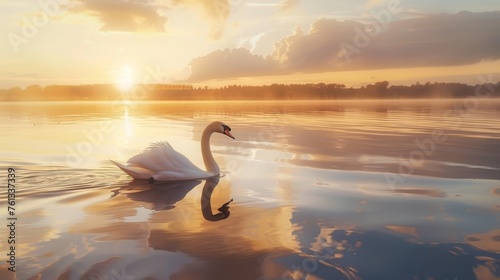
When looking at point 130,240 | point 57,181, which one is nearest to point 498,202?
point 130,240

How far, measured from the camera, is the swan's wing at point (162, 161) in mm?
12305

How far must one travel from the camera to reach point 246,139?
22344 millimetres

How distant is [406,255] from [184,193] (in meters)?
5.73

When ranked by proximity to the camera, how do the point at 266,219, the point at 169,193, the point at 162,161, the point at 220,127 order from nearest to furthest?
the point at 266,219, the point at 169,193, the point at 162,161, the point at 220,127

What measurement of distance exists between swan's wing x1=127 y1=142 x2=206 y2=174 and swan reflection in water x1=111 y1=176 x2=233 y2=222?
0.36 metres

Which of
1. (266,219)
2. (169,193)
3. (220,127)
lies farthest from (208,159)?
(266,219)

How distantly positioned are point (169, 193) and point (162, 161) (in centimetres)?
155

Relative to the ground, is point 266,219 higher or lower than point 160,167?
lower

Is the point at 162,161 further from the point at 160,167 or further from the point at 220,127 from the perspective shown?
the point at 220,127

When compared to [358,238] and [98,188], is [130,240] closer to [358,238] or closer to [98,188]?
[358,238]

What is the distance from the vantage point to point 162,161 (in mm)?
12297

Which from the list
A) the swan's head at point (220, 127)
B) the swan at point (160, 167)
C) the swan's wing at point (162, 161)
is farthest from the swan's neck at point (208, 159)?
the swan's wing at point (162, 161)

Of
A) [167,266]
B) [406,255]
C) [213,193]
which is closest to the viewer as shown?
[167,266]

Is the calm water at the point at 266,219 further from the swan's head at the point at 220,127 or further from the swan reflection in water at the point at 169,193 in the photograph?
the swan's head at the point at 220,127
